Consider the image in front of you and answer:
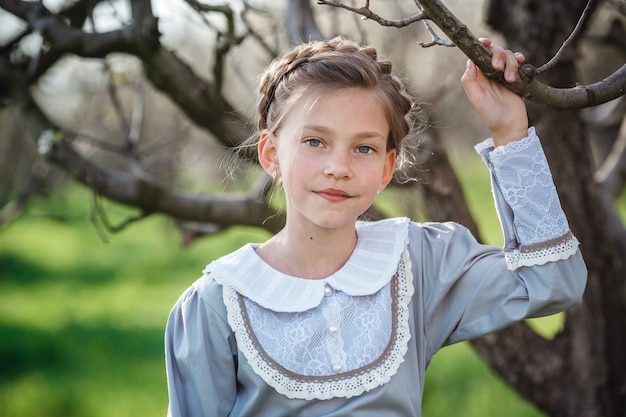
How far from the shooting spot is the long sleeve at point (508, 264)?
171cm

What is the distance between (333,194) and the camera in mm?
1778

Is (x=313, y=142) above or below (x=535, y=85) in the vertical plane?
below

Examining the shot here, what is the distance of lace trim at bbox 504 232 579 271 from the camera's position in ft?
5.56

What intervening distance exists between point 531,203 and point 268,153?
0.66 meters

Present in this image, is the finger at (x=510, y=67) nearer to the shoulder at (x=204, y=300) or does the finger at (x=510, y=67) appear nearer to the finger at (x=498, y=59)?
the finger at (x=498, y=59)

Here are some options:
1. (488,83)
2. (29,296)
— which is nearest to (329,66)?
(488,83)

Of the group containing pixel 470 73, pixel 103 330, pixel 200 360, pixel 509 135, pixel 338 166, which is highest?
pixel 470 73

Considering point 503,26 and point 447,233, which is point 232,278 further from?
point 503,26

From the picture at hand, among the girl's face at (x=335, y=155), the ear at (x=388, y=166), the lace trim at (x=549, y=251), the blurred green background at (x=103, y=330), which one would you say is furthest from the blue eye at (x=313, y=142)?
the blurred green background at (x=103, y=330)

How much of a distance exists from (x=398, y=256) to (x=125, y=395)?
11.1 ft

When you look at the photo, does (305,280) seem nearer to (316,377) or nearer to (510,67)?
(316,377)

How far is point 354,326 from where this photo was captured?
5.98 ft

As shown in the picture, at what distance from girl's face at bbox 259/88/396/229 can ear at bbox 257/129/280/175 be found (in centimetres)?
10

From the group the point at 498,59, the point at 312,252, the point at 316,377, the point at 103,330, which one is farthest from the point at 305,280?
the point at 103,330
